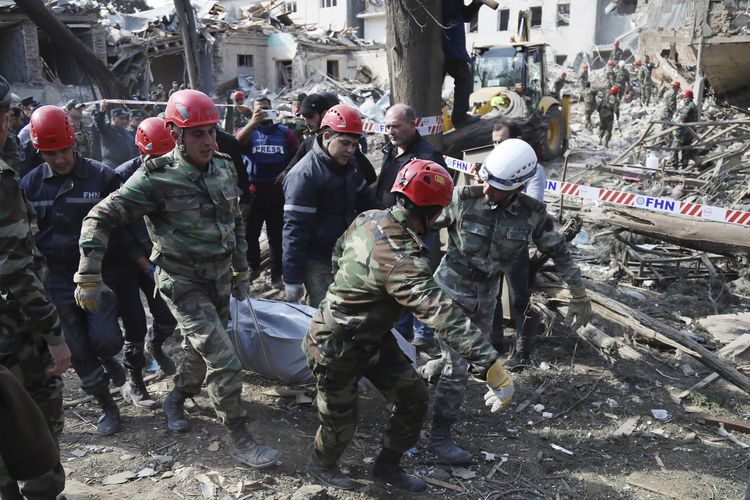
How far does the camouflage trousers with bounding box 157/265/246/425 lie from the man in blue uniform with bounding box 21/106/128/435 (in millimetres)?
599

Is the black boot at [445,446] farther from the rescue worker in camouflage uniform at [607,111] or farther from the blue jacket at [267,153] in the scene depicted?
→ the rescue worker in camouflage uniform at [607,111]

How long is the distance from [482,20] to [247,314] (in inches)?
1495

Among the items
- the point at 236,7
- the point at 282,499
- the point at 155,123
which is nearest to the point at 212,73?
the point at 236,7

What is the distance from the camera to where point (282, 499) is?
3.40 meters

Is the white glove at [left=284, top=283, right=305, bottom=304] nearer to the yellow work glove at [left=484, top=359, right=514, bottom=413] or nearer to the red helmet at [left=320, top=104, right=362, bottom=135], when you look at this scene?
the red helmet at [left=320, top=104, right=362, bottom=135]

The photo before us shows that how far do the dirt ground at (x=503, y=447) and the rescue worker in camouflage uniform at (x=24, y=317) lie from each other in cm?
81

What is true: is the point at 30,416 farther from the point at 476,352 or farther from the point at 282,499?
the point at 282,499

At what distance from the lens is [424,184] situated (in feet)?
9.84

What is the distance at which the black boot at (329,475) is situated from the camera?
11.5ft

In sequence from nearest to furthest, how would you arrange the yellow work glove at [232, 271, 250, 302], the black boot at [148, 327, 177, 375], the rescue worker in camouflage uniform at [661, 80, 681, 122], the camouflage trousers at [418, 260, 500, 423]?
the camouflage trousers at [418, 260, 500, 423], the yellow work glove at [232, 271, 250, 302], the black boot at [148, 327, 177, 375], the rescue worker in camouflage uniform at [661, 80, 681, 122]

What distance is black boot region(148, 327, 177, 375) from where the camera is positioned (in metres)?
4.71

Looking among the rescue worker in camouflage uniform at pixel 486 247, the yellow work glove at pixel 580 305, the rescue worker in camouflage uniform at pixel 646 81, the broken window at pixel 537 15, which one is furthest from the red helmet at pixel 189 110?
the broken window at pixel 537 15

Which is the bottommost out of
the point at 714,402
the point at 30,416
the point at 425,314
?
the point at 714,402

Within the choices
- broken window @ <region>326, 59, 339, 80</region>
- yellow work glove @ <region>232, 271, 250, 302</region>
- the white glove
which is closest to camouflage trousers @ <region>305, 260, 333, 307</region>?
the white glove
